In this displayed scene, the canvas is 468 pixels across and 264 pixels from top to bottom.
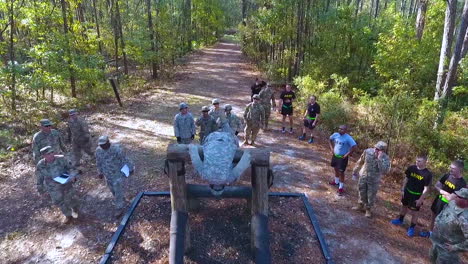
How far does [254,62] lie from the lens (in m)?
28.2

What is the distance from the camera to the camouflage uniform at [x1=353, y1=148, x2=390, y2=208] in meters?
6.06

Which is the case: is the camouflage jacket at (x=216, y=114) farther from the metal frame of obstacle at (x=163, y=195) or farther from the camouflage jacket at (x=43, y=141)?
the camouflage jacket at (x=43, y=141)

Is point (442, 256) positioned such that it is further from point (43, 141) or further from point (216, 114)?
point (43, 141)

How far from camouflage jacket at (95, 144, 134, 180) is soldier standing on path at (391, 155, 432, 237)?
5778mm

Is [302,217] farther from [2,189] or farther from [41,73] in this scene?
[41,73]

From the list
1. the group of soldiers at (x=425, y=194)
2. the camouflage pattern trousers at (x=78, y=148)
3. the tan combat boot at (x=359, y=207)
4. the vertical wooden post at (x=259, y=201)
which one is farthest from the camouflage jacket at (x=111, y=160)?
the tan combat boot at (x=359, y=207)

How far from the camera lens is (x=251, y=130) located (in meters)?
9.94

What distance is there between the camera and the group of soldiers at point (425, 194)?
433 cm

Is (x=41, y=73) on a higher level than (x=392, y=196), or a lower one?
higher

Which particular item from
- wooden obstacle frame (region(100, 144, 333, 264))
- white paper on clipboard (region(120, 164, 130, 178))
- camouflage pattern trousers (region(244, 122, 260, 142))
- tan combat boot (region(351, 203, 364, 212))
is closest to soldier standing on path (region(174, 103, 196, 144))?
white paper on clipboard (region(120, 164, 130, 178))

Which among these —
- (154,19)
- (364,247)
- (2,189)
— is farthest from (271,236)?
(154,19)

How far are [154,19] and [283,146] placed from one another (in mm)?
15266

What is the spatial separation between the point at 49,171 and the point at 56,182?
277 millimetres

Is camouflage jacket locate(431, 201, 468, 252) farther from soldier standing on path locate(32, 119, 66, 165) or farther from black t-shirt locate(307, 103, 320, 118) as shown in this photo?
soldier standing on path locate(32, 119, 66, 165)
